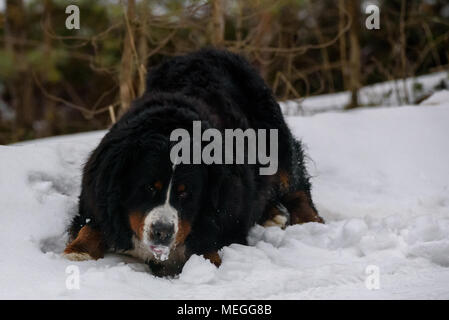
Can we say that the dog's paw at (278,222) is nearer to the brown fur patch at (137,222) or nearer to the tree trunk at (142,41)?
the brown fur patch at (137,222)

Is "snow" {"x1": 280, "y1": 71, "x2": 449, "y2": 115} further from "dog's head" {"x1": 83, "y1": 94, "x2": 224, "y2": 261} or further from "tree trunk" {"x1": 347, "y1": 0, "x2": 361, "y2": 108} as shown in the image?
"dog's head" {"x1": 83, "y1": 94, "x2": 224, "y2": 261}

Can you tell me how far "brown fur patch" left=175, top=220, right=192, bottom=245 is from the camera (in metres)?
3.30

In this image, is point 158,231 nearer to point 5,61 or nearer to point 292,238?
point 292,238

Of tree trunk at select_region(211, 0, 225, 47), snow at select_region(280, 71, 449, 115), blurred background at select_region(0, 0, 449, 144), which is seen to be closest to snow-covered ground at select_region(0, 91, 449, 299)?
tree trunk at select_region(211, 0, 225, 47)

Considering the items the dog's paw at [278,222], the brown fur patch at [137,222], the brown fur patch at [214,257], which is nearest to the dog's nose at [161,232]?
the brown fur patch at [137,222]

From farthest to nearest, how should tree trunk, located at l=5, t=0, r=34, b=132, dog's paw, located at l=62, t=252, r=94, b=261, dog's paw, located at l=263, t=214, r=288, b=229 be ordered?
tree trunk, located at l=5, t=0, r=34, b=132 → dog's paw, located at l=263, t=214, r=288, b=229 → dog's paw, located at l=62, t=252, r=94, b=261

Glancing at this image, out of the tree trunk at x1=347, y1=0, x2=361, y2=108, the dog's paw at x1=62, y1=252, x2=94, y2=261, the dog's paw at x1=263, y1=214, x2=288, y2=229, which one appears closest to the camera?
the dog's paw at x1=62, y1=252, x2=94, y2=261

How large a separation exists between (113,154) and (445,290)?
1895 millimetres

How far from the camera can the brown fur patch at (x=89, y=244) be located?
3.49 meters

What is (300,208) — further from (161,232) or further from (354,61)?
(354,61)

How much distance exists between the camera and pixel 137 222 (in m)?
3.31

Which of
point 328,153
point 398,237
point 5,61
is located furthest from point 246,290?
point 5,61

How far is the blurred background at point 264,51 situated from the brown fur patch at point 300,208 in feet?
7.36
